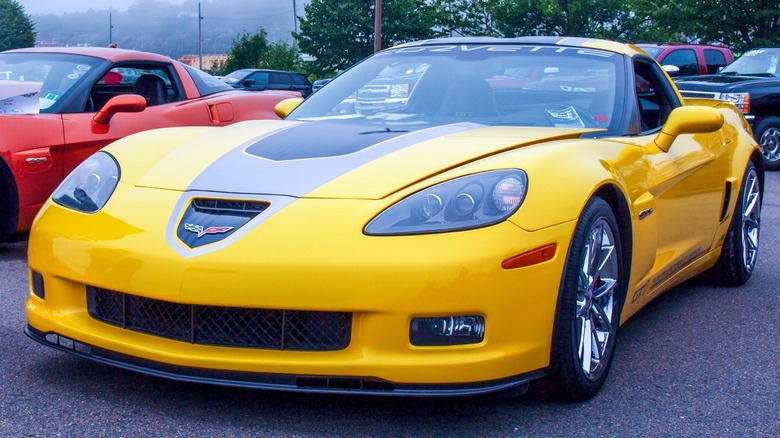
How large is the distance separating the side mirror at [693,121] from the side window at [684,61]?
43.0ft

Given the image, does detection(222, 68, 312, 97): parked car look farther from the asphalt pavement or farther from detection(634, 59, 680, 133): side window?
the asphalt pavement

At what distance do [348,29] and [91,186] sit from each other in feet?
179

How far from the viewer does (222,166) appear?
3232mm

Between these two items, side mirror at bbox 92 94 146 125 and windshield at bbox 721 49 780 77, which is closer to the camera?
side mirror at bbox 92 94 146 125

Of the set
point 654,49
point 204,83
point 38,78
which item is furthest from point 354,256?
point 654,49

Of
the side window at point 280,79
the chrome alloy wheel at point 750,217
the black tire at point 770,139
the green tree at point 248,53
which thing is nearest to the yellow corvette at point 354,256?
the chrome alloy wheel at point 750,217

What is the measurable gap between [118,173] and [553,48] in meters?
2.00

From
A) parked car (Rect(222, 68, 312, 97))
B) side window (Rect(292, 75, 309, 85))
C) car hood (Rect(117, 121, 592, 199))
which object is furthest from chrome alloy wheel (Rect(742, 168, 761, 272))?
side window (Rect(292, 75, 309, 85))

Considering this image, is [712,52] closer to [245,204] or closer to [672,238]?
[672,238]

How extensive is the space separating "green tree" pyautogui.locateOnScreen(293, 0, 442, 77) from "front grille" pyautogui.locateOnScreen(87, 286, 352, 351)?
177 feet

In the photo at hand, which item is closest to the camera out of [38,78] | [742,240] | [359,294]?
[359,294]

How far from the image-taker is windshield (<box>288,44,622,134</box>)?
13.1 ft

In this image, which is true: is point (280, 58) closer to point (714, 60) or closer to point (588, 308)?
point (714, 60)

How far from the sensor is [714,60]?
57.5ft
